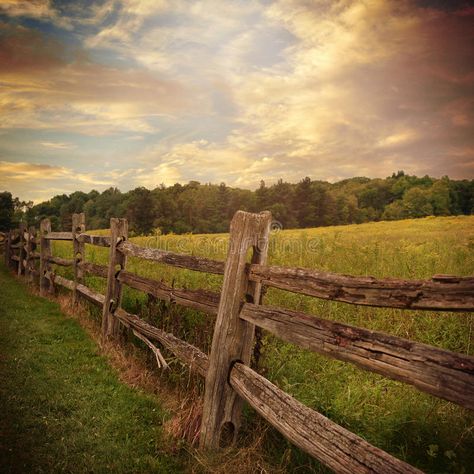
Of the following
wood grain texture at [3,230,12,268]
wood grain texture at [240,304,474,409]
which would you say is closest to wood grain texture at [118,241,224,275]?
wood grain texture at [240,304,474,409]

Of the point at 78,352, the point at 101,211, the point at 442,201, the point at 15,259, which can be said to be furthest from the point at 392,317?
the point at 101,211

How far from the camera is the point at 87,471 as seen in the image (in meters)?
2.88

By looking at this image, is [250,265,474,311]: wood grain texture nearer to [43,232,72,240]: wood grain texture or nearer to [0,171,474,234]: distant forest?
[43,232,72,240]: wood grain texture

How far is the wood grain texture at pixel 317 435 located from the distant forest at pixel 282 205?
5343 centimetres

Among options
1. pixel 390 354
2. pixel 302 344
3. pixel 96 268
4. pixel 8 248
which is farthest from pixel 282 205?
pixel 390 354

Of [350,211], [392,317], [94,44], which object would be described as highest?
[94,44]

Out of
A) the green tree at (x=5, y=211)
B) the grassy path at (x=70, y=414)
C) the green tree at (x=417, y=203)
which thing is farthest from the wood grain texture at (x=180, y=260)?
the green tree at (x=5, y=211)

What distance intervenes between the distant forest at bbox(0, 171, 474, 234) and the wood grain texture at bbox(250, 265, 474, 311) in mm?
53660

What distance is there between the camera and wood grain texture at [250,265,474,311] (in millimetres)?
1430

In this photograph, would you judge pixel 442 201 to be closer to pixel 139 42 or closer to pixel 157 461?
pixel 139 42

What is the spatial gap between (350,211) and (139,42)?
50384 millimetres

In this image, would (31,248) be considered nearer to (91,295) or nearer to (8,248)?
(8,248)

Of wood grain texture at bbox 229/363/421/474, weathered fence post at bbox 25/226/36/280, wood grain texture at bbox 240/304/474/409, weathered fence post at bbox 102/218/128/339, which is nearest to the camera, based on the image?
wood grain texture at bbox 240/304/474/409

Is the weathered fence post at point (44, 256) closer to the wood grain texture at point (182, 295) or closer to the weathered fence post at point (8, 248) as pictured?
the wood grain texture at point (182, 295)
